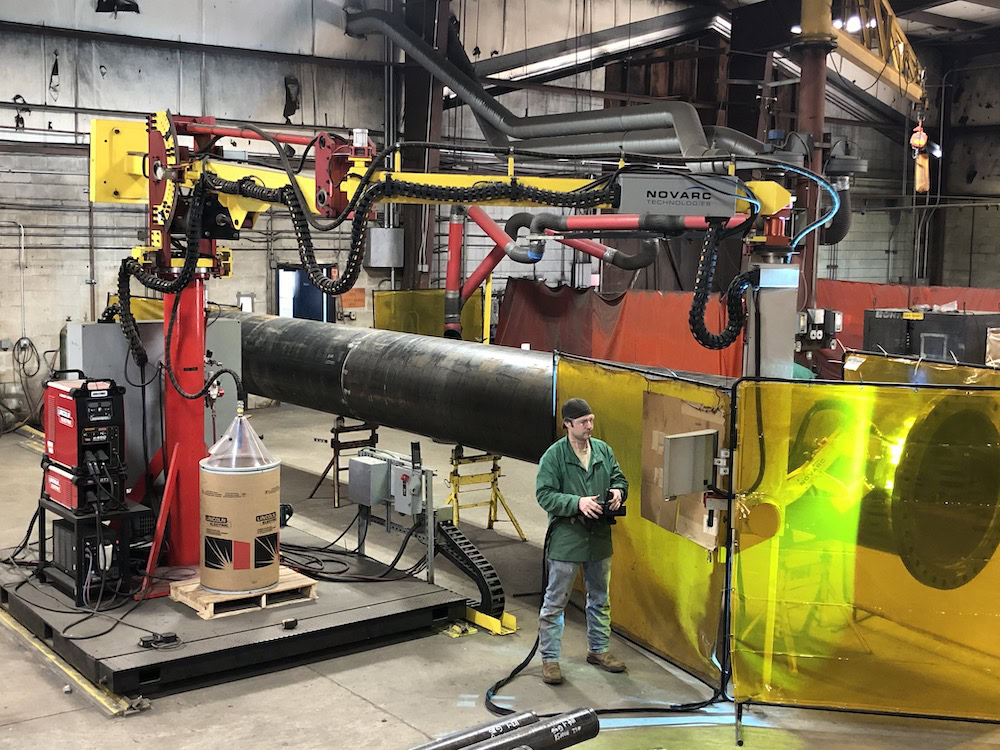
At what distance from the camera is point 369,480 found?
23.8 ft

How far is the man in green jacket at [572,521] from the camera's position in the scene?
5859mm

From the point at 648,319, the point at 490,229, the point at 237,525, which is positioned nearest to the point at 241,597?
the point at 237,525

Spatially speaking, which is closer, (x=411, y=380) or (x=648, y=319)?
(x=411, y=380)

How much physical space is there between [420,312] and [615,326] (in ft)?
8.85

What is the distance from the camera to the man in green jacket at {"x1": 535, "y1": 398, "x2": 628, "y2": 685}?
19.2 ft

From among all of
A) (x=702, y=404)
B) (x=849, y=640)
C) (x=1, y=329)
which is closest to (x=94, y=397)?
(x=702, y=404)

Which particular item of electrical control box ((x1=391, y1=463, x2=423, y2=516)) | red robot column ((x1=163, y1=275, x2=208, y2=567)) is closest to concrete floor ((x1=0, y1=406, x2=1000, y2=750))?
electrical control box ((x1=391, y1=463, x2=423, y2=516))

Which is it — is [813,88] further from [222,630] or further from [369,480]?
[222,630]

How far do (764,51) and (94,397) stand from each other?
14.7 meters

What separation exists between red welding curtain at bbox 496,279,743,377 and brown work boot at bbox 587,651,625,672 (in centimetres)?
629

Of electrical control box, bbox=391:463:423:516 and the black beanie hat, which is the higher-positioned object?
the black beanie hat

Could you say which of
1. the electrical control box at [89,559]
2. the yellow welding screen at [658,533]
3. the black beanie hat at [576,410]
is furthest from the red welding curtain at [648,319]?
the electrical control box at [89,559]

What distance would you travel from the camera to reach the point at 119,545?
21.7ft

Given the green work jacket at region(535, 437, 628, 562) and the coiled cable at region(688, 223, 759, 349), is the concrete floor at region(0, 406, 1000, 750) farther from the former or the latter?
the coiled cable at region(688, 223, 759, 349)
